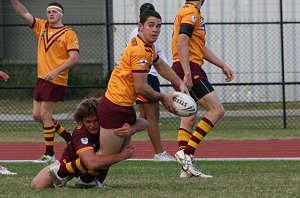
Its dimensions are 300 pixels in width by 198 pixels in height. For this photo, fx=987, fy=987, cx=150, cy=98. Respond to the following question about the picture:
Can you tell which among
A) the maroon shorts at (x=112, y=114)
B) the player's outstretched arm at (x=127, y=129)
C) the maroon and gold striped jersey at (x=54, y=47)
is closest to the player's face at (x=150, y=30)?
the maroon shorts at (x=112, y=114)

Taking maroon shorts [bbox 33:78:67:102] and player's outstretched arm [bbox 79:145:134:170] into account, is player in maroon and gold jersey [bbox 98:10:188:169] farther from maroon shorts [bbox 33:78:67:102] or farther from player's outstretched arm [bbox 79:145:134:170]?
maroon shorts [bbox 33:78:67:102]

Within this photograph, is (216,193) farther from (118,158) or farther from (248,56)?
(248,56)

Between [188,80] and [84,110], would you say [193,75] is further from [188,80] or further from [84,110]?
[84,110]

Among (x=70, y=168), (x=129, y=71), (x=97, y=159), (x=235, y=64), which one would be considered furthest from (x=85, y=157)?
(x=235, y=64)

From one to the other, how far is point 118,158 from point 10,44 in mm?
19278

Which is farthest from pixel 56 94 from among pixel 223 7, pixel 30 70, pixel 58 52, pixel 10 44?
pixel 10 44

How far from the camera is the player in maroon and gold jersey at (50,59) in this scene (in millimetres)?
13371

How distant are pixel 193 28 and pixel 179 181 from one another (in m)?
1.84

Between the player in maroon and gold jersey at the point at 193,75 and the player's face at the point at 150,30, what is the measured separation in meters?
1.14

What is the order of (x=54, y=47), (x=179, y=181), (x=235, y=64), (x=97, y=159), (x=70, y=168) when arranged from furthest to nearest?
(x=235, y=64) < (x=54, y=47) < (x=179, y=181) < (x=70, y=168) < (x=97, y=159)

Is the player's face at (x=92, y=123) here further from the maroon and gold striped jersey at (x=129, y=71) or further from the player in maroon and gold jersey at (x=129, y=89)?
the maroon and gold striped jersey at (x=129, y=71)

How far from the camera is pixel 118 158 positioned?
9.35 metres

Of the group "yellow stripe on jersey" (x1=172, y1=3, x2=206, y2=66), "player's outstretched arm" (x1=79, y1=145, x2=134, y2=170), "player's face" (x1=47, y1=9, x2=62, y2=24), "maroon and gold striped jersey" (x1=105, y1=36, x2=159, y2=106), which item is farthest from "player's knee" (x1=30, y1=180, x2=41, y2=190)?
"player's face" (x1=47, y1=9, x2=62, y2=24)

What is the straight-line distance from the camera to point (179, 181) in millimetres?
10406
